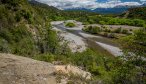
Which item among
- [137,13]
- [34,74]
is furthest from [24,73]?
[137,13]

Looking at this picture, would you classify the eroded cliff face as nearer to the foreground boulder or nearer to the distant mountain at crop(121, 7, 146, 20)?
the foreground boulder

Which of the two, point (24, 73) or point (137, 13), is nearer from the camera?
point (24, 73)

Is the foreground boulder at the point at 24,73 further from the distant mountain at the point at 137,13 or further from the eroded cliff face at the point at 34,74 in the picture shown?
the distant mountain at the point at 137,13

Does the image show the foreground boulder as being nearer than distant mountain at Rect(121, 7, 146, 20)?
Yes

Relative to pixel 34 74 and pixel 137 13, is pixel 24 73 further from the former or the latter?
pixel 137 13

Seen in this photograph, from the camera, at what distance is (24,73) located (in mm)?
24953

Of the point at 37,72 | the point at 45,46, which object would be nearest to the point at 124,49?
the point at 37,72

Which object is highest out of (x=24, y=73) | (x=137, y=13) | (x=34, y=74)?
(x=24, y=73)

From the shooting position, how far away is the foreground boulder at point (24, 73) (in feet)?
76.3

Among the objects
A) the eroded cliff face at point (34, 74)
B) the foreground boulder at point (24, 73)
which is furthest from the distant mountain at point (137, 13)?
the eroded cliff face at point (34, 74)

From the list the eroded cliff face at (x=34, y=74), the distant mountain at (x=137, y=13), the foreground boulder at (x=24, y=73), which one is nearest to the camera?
the foreground boulder at (x=24, y=73)

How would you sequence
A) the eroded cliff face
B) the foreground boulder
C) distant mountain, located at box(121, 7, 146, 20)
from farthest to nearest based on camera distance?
distant mountain, located at box(121, 7, 146, 20) < the eroded cliff face < the foreground boulder

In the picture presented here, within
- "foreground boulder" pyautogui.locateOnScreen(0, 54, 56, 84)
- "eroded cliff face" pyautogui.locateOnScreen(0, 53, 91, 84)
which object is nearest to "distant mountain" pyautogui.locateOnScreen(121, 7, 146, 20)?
"foreground boulder" pyautogui.locateOnScreen(0, 54, 56, 84)

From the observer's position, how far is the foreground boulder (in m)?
23.2
